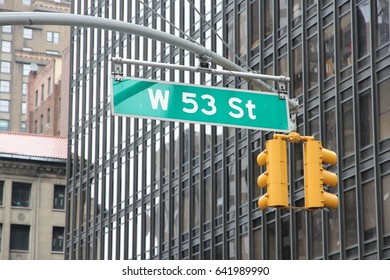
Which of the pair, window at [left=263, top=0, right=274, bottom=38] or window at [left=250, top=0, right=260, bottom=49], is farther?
window at [left=250, top=0, right=260, bottom=49]

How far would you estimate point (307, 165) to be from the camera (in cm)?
1458

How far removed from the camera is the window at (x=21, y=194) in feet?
279

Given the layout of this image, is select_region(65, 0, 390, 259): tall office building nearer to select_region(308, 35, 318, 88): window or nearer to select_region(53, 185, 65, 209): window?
select_region(308, 35, 318, 88): window

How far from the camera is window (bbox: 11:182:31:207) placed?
85062 millimetres

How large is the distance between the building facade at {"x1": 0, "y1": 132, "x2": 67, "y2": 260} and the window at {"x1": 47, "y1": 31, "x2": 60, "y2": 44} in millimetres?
46756

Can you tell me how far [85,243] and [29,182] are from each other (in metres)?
24.3

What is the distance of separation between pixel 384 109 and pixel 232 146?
11340 millimetres

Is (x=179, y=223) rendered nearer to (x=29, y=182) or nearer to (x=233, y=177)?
(x=233, y=177)

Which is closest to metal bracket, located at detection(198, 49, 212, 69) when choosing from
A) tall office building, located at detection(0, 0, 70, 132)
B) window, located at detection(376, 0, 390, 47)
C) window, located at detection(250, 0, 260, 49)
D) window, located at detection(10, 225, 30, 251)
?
window, located at detection(376, 0, 390, 47)

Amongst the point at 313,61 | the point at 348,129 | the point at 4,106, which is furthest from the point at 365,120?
the point at 4,106

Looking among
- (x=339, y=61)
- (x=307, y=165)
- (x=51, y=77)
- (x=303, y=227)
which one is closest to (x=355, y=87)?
(x=339, y=61)

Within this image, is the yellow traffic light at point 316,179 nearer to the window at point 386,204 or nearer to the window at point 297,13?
the window at point 386,204

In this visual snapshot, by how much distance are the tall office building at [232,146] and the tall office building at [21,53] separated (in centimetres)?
6548

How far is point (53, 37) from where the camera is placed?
434ft
